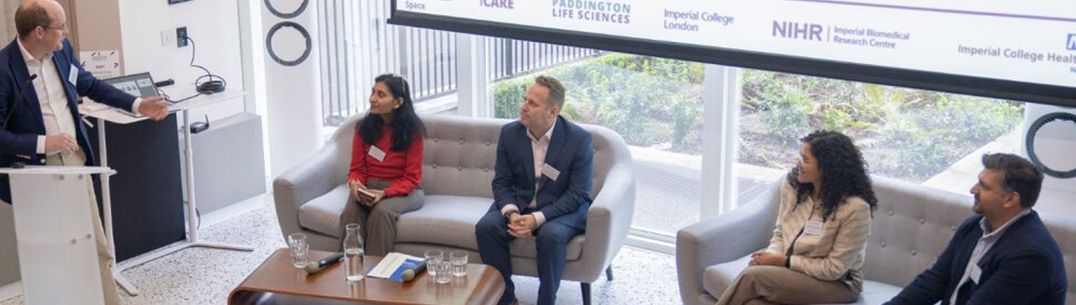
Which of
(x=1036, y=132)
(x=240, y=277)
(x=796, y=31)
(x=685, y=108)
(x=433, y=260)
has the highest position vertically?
(x=796, y=31)

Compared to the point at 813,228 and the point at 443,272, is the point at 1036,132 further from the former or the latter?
the point at 443,272

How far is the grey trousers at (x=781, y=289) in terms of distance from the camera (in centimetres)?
409

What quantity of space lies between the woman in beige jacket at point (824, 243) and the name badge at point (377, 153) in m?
1.71

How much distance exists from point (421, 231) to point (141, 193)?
1540mm

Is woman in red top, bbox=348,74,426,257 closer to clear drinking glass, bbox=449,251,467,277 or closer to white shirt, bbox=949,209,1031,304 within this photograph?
clear drinking glass, bbox=449,251,467,277

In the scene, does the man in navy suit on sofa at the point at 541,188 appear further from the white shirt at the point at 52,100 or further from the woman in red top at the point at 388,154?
the white shirt at the point at 52,100

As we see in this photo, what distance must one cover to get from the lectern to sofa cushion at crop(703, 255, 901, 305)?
215cm

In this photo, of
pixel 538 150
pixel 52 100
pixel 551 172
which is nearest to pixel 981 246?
pixel 551 172

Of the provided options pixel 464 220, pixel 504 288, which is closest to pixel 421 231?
pixel 464 220

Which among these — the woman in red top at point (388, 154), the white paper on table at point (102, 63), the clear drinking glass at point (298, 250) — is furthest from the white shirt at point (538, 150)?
the white paper on table at point (102, 63)

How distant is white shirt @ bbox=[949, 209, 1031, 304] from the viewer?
3.70m

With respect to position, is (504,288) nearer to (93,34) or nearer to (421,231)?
(421,231)

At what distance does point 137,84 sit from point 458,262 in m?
2.09

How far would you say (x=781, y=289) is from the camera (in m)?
4.08
